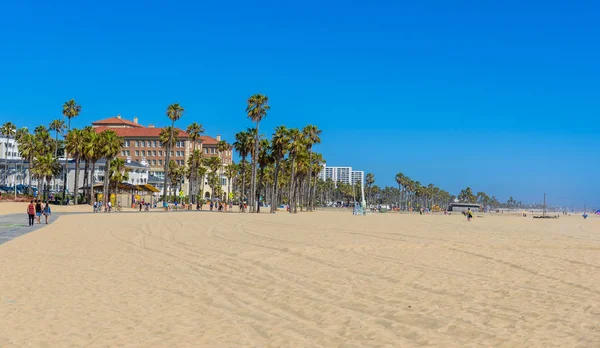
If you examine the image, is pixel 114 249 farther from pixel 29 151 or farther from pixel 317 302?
pixel 29 151

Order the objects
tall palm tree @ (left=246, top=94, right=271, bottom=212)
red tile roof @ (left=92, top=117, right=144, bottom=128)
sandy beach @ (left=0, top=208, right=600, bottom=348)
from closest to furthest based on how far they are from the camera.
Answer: sandy beach @ (left=0, top=208, right=600, bottom=348), tall palm tree @ (left=246, top=94, right=271, bottom=212), red tile roof @ (left=92, top=117, right=144, bottom=128)

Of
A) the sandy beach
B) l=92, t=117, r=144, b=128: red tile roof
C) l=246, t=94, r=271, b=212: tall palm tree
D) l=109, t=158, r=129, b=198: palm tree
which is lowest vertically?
the sandy beach

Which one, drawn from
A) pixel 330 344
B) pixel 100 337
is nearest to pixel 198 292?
pixel 100 337

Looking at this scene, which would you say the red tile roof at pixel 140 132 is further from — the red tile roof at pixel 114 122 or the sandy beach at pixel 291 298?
the sandy beach at pixel 291 298

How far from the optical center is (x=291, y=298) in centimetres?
1152

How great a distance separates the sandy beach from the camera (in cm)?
834

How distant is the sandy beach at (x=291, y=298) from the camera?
834 centimetres

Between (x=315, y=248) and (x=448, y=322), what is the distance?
1295cm

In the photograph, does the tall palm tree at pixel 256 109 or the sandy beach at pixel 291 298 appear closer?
the sandy beach at pixel 291 298

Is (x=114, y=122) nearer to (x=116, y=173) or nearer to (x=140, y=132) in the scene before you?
(x=140, y=132)

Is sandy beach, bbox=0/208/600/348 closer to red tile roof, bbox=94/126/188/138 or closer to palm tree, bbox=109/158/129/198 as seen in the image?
palm tree, bbox=109/158/129/198

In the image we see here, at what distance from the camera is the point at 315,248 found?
22.3 metres

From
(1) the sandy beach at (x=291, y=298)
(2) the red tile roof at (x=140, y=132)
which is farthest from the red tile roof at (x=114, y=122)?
(1) the sandy beach at (x=291, y=298)

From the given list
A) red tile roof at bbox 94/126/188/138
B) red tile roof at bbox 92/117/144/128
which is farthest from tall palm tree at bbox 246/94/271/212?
red tile roof at bbox 92/117/144/128
